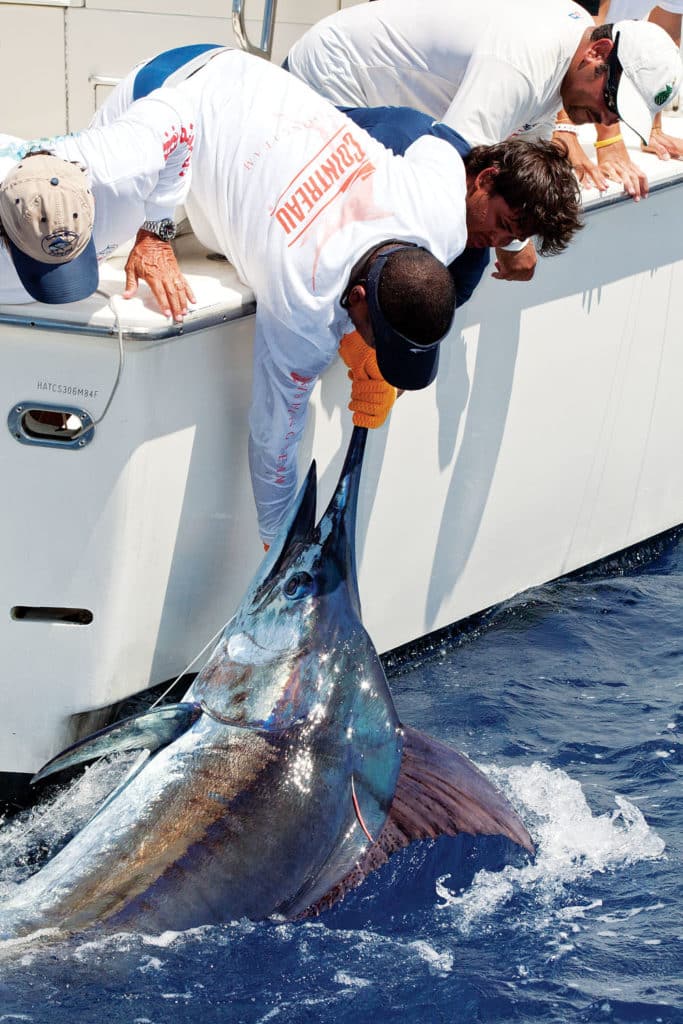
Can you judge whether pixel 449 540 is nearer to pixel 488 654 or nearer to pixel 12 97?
pixel 488 654

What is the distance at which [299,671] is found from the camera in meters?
2.86

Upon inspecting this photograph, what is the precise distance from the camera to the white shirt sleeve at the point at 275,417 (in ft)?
9.94

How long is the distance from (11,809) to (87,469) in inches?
33.3

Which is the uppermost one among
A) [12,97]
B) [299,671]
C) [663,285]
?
[12,97]

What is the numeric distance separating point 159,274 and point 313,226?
12.9 inches

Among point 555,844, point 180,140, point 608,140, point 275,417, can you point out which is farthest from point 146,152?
point 555,844

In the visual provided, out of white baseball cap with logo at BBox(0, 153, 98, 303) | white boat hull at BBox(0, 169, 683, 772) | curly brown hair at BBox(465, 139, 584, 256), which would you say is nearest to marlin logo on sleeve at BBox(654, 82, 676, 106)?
white boat hull at BBox(0, 169, 683, 772)

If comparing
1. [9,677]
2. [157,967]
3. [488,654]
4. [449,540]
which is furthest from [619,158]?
[157,967]

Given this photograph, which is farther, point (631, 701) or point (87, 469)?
point (631, 701)

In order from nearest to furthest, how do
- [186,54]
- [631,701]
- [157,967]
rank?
[157,967], [186,54], [631,701]

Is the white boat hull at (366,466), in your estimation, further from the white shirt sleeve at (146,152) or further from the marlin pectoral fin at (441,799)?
the marlin pectoral fin at (441,799)

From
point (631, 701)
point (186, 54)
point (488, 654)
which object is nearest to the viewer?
point (186, 54)

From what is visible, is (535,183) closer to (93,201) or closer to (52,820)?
(93,201)

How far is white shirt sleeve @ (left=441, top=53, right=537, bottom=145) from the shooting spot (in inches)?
136
